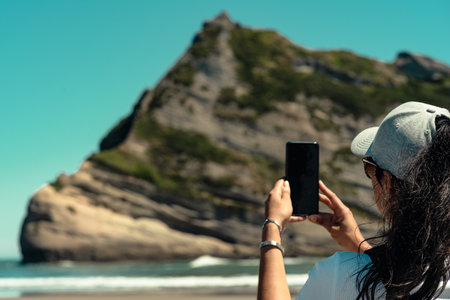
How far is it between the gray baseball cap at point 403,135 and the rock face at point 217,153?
31817mm

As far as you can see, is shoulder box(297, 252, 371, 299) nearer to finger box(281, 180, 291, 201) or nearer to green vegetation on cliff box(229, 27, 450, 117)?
finger box(281, 180, 291, 201)

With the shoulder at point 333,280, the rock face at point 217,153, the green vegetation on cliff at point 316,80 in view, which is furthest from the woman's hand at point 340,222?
the green vegetation on cliff at point 316,80

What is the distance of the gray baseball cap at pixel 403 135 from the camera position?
1319mm

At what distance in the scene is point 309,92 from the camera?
43.8 meters

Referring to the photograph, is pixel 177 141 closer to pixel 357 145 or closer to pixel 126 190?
pixel 126 190

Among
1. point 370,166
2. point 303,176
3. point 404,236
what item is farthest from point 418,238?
point 303,176

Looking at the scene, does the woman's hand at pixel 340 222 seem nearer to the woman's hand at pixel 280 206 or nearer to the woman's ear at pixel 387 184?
the woman's hand at pixel 280 206

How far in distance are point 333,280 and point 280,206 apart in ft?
0.99

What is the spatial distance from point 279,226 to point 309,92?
4326 centimetres

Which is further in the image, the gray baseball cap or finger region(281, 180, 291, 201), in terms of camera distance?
finger region(281, 180, 291, 201)

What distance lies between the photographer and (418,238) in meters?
1.25

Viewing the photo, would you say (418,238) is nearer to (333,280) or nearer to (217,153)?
(333,280)

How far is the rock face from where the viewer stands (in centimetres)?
3241

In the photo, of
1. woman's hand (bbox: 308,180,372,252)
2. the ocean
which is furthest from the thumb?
the ocean
